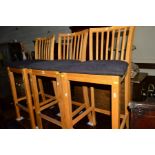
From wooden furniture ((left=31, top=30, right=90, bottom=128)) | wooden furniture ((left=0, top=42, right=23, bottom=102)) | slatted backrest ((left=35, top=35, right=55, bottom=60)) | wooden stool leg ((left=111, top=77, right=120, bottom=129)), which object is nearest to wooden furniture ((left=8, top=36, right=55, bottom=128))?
slatted backrest ((left=35, top=35, right=55, bottom=60))

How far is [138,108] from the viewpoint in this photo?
1181 mm

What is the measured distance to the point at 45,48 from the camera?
2018 millimetres

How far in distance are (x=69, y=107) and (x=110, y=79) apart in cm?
51

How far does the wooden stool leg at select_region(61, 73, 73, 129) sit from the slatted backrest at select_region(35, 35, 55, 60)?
742 mm

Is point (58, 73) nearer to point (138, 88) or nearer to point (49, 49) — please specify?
point (49, 49)

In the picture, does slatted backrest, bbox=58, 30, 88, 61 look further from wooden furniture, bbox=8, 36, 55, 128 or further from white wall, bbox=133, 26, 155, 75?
white wall, bbox=133, 26, 155, 75

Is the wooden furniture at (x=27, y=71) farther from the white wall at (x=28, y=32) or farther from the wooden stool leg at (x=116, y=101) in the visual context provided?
the white wall at (x=28, y=32)

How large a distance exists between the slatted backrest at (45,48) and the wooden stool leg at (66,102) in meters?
0.74

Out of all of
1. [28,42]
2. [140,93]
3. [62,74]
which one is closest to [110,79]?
[62,74]

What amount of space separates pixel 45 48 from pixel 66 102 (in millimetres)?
1010

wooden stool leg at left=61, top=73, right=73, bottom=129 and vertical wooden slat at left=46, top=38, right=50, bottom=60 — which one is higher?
vertical wooden slat at left=46, top=38, right=50, bottom=60

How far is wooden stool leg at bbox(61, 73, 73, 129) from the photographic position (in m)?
1.23
